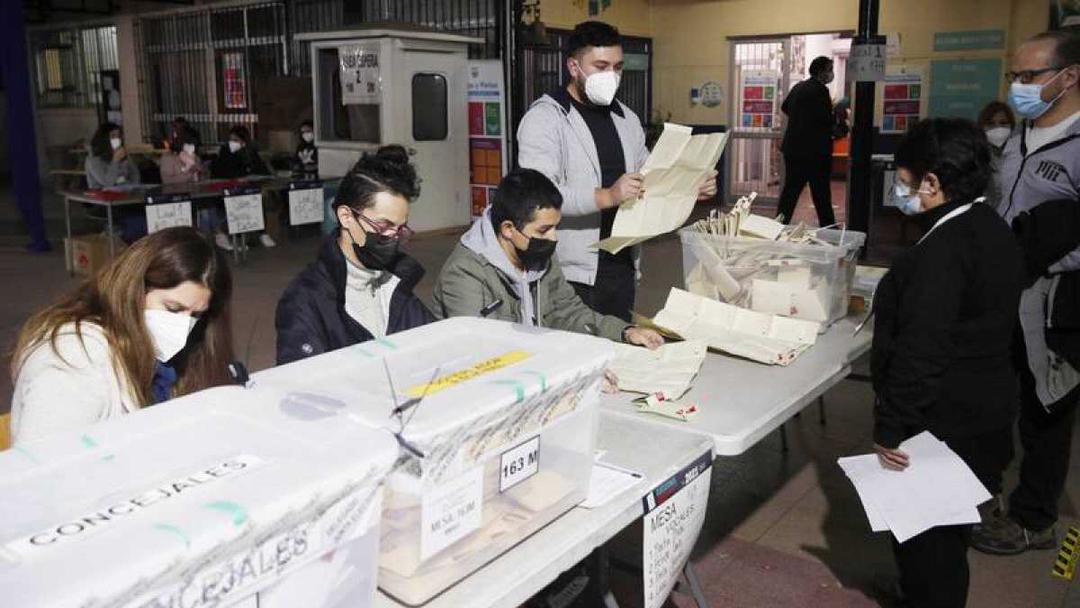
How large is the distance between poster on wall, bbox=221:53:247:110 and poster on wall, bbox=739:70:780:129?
738 cm

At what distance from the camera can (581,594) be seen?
211 centimetres

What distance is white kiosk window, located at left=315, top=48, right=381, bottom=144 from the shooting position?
373 inches

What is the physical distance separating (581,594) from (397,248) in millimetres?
953

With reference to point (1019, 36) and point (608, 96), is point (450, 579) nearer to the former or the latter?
point (608, 96)

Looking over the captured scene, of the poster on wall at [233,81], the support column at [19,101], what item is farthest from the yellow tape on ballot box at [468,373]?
the poster on wall at [233,81]

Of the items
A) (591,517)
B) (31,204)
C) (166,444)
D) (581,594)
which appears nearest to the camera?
(166,444)

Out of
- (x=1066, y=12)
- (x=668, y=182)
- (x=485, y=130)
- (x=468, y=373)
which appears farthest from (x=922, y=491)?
(x=1066, y=12)

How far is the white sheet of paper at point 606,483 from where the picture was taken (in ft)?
5.38

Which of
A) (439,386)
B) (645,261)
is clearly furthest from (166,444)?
(645,261)

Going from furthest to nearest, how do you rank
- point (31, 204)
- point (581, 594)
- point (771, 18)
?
point (771, 18) < point (31, 204) < point (581, 594)

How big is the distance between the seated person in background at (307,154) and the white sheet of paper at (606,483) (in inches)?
338

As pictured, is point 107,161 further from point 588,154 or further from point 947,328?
point 947,328

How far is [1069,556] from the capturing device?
9.25ft

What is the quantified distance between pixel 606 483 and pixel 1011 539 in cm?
206
